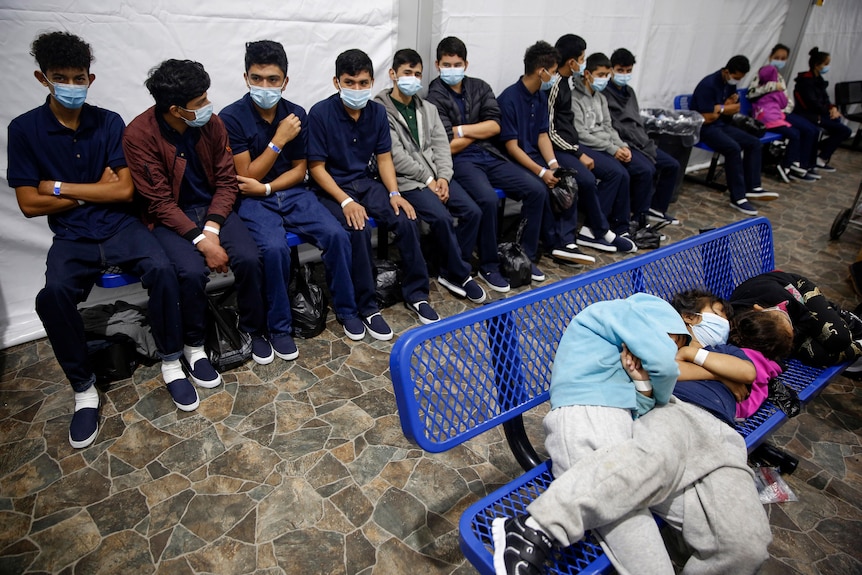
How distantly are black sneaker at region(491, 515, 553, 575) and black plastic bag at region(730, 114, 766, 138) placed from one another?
693 centimetres

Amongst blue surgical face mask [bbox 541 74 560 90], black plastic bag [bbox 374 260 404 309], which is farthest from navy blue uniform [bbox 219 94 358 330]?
blue surgical face mask [bbox 541 74 560 90]

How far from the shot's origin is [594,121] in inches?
208

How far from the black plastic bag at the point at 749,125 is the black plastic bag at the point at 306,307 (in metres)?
6.08

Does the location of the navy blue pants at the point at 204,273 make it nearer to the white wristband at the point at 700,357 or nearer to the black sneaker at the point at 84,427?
the black sneaker at the point at 84,427

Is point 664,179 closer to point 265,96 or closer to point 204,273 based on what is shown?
point 265,96

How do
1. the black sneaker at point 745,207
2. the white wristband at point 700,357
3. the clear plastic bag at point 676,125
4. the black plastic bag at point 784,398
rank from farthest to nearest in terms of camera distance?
the black sneaker at point 745,207
the clear plastic bag at point 676,125
the black plastic bag at point 784,398
the white wristband at point 700,357

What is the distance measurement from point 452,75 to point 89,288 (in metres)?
2.99

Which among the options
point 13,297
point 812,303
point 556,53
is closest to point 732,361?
point 812,303

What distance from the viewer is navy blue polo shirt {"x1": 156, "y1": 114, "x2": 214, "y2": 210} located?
2914 millimetres

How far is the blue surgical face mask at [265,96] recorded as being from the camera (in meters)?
3.18

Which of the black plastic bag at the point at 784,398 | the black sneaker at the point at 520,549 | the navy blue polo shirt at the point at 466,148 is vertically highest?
the navy blue polo shirt at the point at 466,148

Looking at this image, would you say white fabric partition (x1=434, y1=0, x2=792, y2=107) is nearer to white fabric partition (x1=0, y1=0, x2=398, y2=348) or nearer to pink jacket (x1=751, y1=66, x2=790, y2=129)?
pink jacket (x1=751, y1=66, x2=790, y2=129)

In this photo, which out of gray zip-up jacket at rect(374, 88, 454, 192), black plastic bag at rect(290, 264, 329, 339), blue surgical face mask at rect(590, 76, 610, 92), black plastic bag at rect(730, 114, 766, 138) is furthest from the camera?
black plastic bag at rect(730, 114, 766, 138)

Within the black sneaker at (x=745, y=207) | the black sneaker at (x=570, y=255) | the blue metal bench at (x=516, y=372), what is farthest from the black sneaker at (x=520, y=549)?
the black sneaker at (x=745, y=207)
